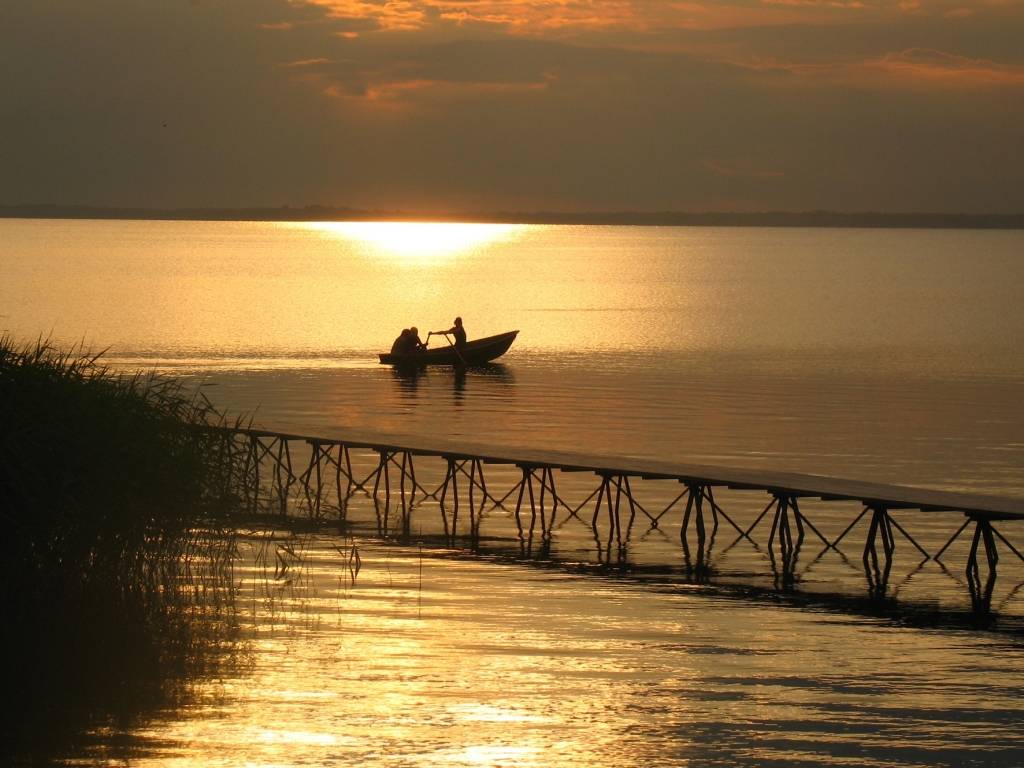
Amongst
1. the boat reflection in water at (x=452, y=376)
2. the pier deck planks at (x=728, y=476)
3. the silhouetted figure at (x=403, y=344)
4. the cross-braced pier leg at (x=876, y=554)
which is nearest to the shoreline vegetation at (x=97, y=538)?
the pier deck planks at (x=728, y=476)

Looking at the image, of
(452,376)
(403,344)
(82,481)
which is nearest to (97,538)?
(82,481)

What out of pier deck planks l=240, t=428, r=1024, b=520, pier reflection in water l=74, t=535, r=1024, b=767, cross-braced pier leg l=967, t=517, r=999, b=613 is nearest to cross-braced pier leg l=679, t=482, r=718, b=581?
pier deck planks l=240, t=428, r=1024, b=520

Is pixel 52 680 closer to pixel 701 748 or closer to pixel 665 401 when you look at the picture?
pixel 701 748

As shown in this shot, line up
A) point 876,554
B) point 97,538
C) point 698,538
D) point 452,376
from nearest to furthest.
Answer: point 97,538 < point 876,554 < point 698,538 < point 452,376

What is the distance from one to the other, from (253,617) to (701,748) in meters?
5.87

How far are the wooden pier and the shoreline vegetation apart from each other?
1.13m

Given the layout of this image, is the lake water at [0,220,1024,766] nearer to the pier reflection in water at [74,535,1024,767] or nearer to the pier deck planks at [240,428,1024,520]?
the pier reflection in water at [74,535,1024,767]

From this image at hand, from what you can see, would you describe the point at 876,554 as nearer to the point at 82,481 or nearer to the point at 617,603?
the point at 617,603

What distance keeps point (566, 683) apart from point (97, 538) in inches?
186

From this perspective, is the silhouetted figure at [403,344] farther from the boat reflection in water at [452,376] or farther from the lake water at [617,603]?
the lake water at [617,603]

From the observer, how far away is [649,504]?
965 inches

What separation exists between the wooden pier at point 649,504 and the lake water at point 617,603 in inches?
20.2

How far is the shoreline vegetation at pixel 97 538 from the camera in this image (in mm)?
13594

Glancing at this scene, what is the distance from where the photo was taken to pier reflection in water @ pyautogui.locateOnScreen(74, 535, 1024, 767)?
11484 millimetres
